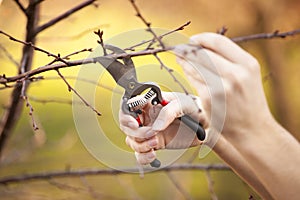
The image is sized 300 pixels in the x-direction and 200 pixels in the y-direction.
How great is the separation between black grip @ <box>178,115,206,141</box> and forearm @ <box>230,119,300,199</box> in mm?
72

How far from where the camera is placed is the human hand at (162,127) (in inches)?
40.3

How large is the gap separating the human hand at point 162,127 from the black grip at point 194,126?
1 centimetres

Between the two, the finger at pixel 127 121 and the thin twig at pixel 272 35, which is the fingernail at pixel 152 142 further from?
the thin twig at pixel 272 35

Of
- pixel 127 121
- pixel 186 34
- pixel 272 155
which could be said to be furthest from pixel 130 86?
pixel 186 34

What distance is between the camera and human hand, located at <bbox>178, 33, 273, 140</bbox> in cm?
105

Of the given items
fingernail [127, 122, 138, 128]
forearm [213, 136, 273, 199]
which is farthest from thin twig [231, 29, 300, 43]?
fingernail [127, 122, 138, 128]

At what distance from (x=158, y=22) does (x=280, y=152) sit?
7.04ft

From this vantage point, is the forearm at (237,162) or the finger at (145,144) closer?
the finger at (145,144)

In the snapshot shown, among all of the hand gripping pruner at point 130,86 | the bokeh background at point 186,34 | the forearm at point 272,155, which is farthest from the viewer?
the bokeh background at point 186,34

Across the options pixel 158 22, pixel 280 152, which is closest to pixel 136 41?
pixel 280 152

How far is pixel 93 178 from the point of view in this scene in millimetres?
4008

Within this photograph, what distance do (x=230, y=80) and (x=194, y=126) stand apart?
11 centimetres

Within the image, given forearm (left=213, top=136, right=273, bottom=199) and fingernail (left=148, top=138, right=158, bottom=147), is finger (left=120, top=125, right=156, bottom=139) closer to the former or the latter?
fingernail (left=148, top=138, right=158, bottom=147)

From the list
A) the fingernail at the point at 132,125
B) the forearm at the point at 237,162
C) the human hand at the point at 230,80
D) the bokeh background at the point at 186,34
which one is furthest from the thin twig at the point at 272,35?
the bokeh background at the point at 186,34
